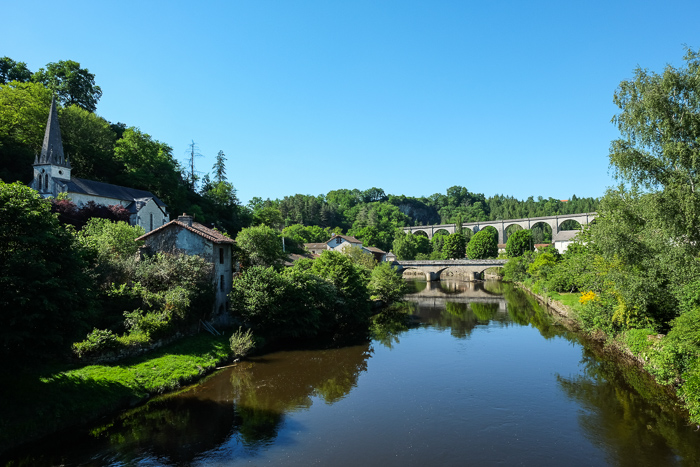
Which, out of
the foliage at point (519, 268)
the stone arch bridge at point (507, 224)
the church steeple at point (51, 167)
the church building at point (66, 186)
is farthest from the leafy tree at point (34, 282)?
the stone arch bridge at point (507, 224)

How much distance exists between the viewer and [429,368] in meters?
23.5

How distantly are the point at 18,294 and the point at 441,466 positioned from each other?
13.9 m

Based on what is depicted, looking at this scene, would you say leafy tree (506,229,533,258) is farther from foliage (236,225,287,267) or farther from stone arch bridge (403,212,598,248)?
foliage (236,225,287,267)

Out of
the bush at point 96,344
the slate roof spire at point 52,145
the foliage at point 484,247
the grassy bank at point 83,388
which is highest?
the slate roof spire at point 52,145

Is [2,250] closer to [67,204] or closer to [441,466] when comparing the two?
[441,466]

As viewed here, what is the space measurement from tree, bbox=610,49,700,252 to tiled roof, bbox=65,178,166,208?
5077 cm

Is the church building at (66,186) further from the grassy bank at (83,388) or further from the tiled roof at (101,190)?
the grassy bank at (83,388)

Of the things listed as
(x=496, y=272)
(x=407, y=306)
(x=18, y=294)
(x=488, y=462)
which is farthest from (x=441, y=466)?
(x=496, y=272)

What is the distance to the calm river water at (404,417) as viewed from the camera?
43.4 ft

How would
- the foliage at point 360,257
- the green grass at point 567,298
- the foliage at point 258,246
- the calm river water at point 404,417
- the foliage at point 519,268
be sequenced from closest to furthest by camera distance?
the calm river water at point 404,417, the foliage at point 258,246, the green grass at point 567,298, the foliage at point 360,257, the foliage at point 519,268

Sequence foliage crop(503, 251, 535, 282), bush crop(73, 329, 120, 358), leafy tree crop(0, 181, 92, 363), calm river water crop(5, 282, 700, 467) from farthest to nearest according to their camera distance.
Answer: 1. foliage crop(503, 251, 535, 282)
2. bush crop(73, 329, 120, 358)
3. calm river water crop(5, 282, 700, 467)
4. leafy tree crop(0, 181, 92, 363)

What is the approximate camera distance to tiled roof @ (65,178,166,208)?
47594mm

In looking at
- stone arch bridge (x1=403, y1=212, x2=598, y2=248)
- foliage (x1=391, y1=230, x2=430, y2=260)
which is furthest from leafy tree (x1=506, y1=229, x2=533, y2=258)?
foliage (x1=391, y1=230, x2=430, y2=260)

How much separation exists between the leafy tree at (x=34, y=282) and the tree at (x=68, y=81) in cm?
6740
